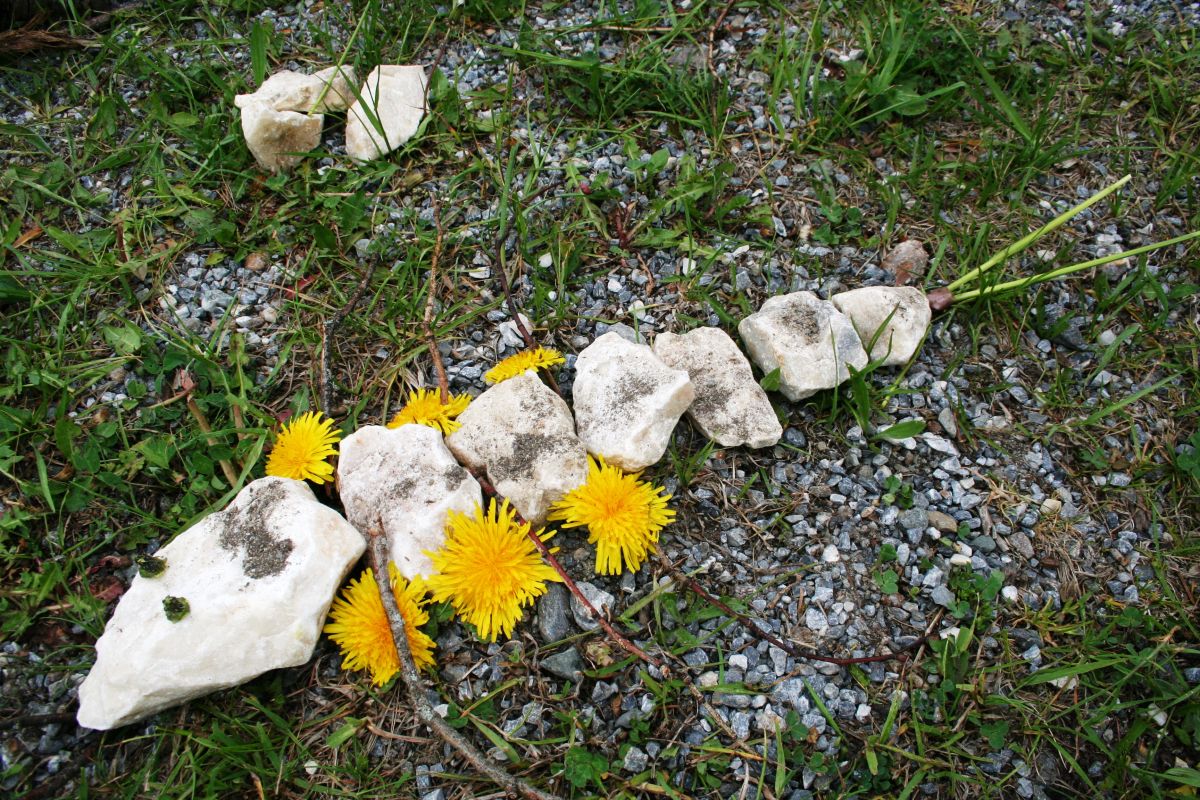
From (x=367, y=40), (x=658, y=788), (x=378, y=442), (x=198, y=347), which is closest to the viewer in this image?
(x=658, y=788)

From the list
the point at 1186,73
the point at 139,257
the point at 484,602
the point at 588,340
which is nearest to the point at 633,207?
the point at 588,340

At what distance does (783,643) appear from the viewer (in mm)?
2172

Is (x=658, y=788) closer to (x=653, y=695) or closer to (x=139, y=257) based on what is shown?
(x=653, y=695)

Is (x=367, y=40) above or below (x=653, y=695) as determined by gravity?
above

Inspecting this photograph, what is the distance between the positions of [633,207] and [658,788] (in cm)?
189

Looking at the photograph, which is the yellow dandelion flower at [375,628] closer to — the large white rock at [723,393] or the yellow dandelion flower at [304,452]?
the yellow dandelion flower at [304,452]

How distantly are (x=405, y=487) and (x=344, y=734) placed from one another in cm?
64

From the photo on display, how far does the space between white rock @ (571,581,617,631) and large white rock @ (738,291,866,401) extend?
839 millimetres

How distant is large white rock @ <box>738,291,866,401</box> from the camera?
2438mm

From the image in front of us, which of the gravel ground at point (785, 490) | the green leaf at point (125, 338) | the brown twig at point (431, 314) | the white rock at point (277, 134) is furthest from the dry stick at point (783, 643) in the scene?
the white rock at point (277, 134)

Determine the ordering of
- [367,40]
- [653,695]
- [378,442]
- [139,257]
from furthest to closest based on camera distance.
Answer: [367,40] → [139,257] → [378,442] → [653,695]

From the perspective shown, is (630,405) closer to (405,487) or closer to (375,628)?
(405,487)

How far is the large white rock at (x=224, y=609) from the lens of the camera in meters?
1.97

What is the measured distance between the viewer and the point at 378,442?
2.28 m
